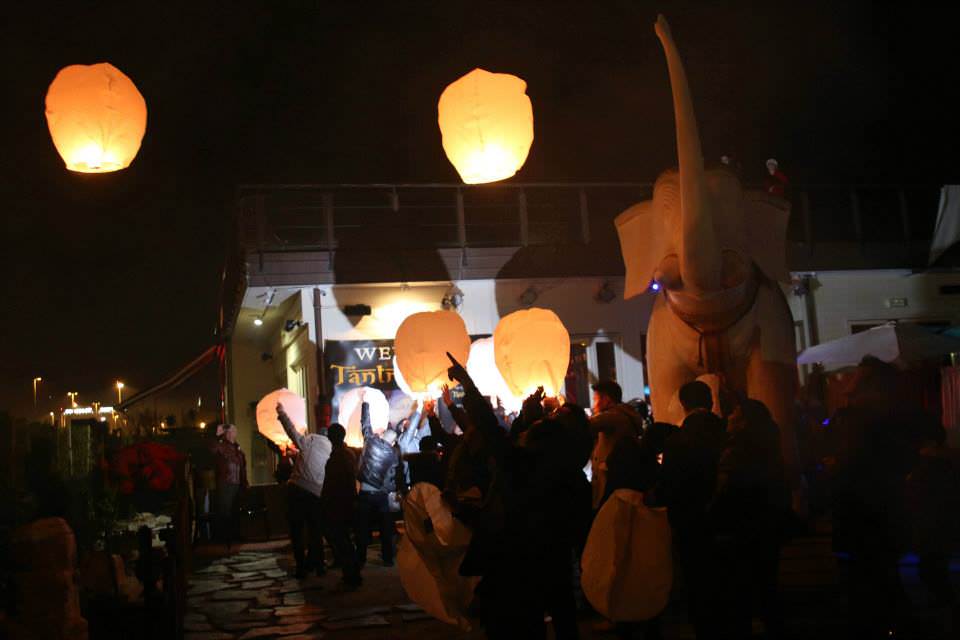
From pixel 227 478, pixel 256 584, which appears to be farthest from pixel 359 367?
pixel 256 584

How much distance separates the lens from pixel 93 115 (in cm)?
798

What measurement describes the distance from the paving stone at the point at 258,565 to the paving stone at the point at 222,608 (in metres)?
2.28

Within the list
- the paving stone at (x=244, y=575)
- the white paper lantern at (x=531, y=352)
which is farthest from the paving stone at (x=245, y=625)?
the white paper lantern at (x=531, y=352)

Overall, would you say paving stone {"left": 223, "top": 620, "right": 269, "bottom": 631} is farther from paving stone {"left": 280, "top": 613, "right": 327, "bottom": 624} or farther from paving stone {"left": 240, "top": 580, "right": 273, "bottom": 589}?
paving stone {"left": 240, "top": 580, "right": 273, "bottom": 589}

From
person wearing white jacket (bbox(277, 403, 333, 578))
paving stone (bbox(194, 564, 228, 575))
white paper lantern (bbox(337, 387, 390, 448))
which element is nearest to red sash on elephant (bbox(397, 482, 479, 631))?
person wearing white jacket (bbox(277, 403, 333, 578))

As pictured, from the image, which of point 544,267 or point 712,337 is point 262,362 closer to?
point 544,267

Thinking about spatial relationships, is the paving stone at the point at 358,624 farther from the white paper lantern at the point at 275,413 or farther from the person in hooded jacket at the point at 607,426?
the white paper lantern at the point at 275,413

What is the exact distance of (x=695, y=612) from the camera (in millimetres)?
5500

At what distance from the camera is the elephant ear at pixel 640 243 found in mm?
8461

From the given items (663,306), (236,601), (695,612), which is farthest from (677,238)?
(236,601)

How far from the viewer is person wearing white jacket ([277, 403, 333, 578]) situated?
10.6m

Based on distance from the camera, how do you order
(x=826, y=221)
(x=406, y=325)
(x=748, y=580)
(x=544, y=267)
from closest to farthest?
(x=748, y=580) → (x=406, y=325) → (x=544, y=267) → (x=826, y=221)

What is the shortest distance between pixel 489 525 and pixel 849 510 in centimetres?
225

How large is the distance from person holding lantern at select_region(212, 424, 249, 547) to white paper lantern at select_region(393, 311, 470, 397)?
4.10m
